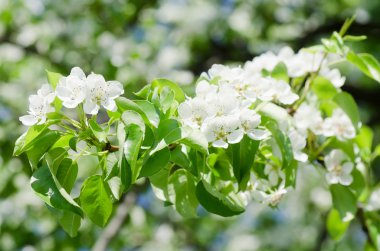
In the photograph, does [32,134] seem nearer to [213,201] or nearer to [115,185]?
[115,185]

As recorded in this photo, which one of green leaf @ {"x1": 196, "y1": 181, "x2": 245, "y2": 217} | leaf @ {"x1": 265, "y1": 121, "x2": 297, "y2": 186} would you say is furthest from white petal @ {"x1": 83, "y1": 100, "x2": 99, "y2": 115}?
leaf @ {"x1": 265, "y1": 121, "x2": 297, "y2": 186}

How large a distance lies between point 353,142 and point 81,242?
1.84 metres

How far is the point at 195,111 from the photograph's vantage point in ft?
3.76

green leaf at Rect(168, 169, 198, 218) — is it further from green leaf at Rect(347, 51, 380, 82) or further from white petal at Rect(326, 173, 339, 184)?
green leaf at Rect(347, 51, 380, 82)

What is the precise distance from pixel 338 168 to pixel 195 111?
1.69ft

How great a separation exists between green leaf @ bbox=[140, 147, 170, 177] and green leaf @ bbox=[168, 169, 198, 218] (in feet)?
0.71

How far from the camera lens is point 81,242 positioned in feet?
10.3

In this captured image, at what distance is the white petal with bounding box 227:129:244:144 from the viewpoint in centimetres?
113

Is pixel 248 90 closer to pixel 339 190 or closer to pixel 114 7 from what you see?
pixel 339 190

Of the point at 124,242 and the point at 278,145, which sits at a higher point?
the point at 278,145

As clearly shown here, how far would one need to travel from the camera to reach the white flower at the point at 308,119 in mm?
1436

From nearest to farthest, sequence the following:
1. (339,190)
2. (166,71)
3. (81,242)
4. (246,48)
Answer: (339,190) → (81,242) → (166,71) → (246,48)

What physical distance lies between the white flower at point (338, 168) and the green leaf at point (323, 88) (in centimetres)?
13

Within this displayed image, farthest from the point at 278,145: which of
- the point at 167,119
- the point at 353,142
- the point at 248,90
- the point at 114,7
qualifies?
the point at 114,7
